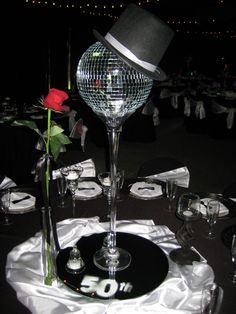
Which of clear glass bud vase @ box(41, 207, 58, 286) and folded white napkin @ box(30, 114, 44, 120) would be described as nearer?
clear glass bud vase @ box(41, 207, 58, 286)

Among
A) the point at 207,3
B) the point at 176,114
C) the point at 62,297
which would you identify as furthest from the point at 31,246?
the point at 207,3

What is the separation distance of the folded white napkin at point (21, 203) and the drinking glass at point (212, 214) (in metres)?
0.89

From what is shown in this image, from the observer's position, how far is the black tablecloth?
1.06 metres

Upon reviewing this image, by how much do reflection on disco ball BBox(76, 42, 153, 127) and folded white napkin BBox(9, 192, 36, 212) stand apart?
81 cm

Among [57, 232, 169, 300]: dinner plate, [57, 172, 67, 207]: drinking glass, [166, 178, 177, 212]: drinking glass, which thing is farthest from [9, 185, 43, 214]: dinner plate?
[166, 178, 177, 212]: drinking glass

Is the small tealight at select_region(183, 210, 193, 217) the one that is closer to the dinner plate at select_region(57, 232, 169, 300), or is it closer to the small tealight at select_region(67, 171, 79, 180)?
the dinner plate at select_region(57, 232, 169, 300)

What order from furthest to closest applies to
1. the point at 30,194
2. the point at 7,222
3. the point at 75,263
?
1. the point at 30,194
2. the point at 7,222
3. the point at 75,263

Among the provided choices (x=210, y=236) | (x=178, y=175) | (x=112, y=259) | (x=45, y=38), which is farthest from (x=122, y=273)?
(x=45, y=38)

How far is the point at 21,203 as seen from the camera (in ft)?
5.44

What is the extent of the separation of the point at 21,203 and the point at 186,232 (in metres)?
0.86

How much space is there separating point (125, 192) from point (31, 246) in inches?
29.0

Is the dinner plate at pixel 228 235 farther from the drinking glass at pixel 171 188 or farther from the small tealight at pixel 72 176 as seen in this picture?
the small tealight at pixel 72 176

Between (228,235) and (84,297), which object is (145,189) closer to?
(228,235)

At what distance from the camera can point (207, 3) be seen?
939cm
